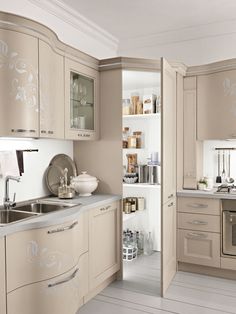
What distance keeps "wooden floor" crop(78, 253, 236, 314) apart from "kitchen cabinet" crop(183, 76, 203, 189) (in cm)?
100

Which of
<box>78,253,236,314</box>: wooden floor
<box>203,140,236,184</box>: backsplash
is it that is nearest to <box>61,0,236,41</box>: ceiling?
<box>203,140,236,184</box>: backsplash

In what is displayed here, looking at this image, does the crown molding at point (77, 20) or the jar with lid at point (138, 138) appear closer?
the crown molding at point (77, 20)

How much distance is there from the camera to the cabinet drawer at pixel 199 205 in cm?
314

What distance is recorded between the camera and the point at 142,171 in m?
3.89

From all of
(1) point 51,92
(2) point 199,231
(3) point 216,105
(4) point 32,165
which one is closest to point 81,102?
(1) point 51,92

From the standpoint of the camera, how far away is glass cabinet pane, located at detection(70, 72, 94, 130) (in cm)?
288

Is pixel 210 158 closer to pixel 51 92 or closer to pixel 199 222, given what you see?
pixel 199 222

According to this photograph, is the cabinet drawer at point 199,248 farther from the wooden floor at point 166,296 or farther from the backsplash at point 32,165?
the backsplash at point 32,165

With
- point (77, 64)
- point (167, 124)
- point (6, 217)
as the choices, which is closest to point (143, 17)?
point (77, 64)

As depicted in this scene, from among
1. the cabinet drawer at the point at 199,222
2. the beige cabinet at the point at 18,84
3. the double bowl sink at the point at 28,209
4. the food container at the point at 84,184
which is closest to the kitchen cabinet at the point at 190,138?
the cabinet drawer at the point at 199,222

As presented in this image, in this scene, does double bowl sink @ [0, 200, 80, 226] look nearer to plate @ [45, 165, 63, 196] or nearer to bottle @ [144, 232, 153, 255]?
plate @ [45, 165, 63, 196]

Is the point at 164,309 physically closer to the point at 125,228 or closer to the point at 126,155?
the point at 125,228

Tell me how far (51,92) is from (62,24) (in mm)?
1087

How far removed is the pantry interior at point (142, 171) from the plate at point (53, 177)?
3.21ft
